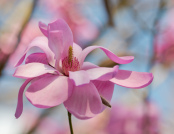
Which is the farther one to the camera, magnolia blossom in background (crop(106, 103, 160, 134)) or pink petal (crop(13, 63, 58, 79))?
magnolia blossom in background (crop(106, 103, 160, 134))

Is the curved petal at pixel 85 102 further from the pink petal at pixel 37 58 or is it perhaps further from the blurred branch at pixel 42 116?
the blurred branch at pixel 42 116

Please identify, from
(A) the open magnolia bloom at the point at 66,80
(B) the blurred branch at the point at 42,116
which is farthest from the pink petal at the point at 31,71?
(B) the blurred branch at the point at 42,116

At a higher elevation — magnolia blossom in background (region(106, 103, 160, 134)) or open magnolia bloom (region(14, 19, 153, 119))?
open magnolia bloom (region(14, 19, 153, 119))

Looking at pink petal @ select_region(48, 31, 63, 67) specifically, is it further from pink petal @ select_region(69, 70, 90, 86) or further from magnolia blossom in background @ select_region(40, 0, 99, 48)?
magnolia blossom in background @ select_region(40, 0, 99, 48)

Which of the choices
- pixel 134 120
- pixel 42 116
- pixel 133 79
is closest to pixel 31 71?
pixel 133 79

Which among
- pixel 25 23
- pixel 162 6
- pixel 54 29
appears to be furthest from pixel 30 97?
pixel 162 6

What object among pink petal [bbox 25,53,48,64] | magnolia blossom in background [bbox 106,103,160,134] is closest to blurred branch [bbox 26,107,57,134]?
magnolia blossom in background [bbox 106,103,160,134]
